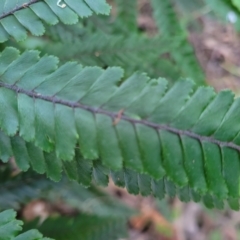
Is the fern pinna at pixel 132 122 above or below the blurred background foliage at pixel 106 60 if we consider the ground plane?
above

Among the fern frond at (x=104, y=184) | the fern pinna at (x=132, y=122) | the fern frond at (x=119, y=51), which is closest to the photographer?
the fern pinna at (x=132, y=122)

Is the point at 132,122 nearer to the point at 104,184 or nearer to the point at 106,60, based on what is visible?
the point at 104,184

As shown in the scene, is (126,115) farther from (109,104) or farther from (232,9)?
(232,9)

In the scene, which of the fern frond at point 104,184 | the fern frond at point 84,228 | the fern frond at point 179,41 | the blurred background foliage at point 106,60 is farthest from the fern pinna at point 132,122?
the fern frond at point 179,41

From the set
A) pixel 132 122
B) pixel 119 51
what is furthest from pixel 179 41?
pixel 132 122

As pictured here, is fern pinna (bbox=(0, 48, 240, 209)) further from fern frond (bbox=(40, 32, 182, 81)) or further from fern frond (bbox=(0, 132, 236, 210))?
fern frond (bbox=(40, 32, 182, 81))

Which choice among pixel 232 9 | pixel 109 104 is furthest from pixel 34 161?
pixel 232 9

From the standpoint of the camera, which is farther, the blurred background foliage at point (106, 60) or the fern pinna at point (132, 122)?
the blurred background foliage at point (106, 60)

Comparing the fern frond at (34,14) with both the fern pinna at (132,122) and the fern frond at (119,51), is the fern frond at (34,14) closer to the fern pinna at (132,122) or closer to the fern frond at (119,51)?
the fern pinna at (132,122)
